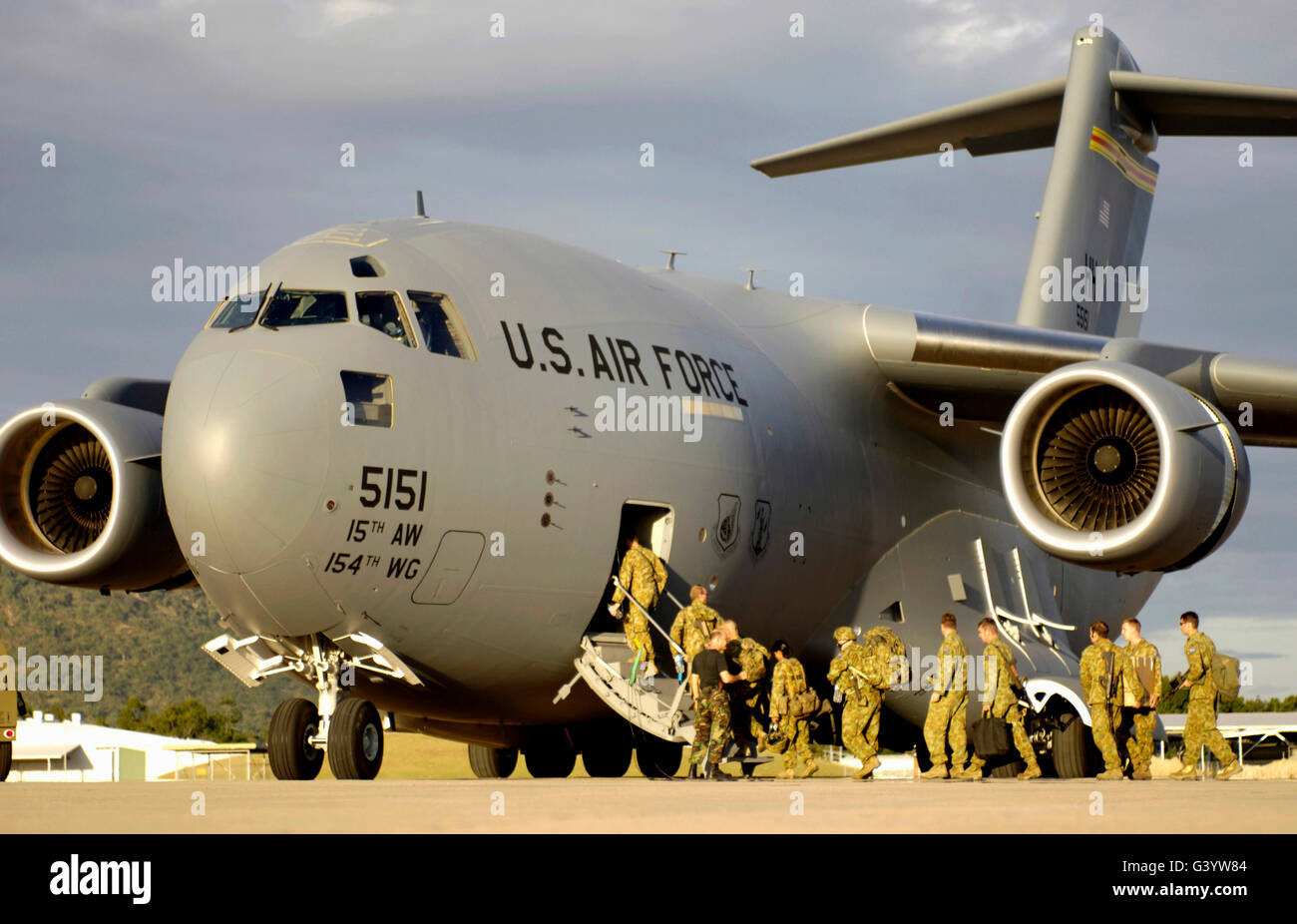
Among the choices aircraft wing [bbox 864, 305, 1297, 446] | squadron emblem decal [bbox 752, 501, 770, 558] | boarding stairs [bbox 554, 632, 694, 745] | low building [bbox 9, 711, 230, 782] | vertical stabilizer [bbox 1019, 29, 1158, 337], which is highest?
vertical stabilizer [bbox 1019, 29, 1158, 337]

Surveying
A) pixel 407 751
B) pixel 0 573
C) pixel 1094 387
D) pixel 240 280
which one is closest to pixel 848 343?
pixel 1094 387

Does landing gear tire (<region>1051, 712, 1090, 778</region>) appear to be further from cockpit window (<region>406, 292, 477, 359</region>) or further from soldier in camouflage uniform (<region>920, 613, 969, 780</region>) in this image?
cockpit window (<region>406, 292, 477, 359</region>)

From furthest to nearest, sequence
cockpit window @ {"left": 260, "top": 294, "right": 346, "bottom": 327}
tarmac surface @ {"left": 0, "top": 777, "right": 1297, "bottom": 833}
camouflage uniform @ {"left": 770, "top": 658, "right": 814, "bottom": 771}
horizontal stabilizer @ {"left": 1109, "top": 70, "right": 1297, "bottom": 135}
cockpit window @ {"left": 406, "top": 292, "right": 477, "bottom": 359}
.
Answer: horizontal stabilizer @ {"left": 1109, "top": 70, "right": 1297, "bottom": 135} < camouflage uniform @ {"left": 770, "top": 658, "right": 814, "bottom": 771} < cockpit window @ {"left": 406, "top": 292, "right": 477, "bottom": 359} < cockpit window @ {"left": 260, "top": 294, "right": 346, "bottom": 327} < tarmac surface @ {"left": 0, "top": 777, "right": 1297, "bottom": 833}

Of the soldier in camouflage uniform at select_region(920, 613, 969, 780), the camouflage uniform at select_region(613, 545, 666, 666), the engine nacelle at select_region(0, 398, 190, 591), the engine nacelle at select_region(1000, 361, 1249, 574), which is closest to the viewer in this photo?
the camouflage uniform at select_region(613, 545, 666, 666)

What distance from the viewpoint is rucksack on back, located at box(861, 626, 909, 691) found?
12164 millimetres

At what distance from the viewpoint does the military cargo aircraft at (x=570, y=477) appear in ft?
31.9

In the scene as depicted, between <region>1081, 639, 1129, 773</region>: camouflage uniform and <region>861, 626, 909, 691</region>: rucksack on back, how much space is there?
1426mm

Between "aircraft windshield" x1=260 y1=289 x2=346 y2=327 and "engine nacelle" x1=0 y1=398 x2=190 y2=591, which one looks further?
"engine nacelle" x1=0 y1=398 x2=190 y2=591

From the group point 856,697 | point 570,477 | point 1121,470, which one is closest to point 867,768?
point 856,697

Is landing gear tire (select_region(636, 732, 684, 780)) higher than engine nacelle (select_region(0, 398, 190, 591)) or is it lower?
lower

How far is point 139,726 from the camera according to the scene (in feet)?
174

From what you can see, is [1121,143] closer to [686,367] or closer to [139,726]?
[686,367]

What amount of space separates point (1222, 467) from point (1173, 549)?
0.71 metres

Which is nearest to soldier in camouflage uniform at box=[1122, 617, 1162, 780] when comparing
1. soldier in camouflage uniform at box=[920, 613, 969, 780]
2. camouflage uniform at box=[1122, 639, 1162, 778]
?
camouflage uniform at box=[1122, 639, 1162, 778]
